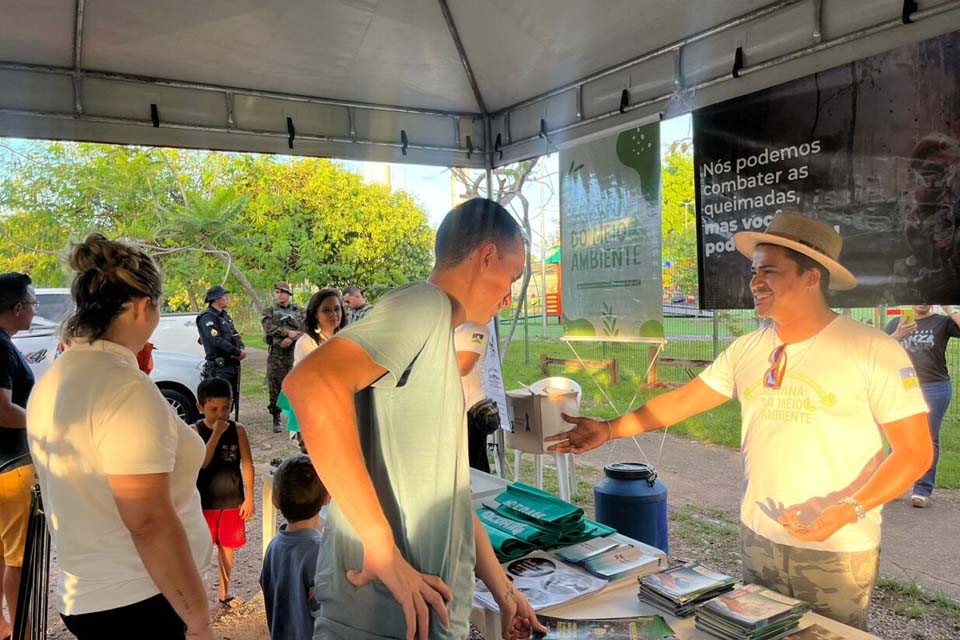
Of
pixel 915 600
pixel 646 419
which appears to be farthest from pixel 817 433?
pixel 915 600

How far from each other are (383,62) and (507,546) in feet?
9.20

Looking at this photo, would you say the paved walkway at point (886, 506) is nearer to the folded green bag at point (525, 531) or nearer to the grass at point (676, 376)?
the grass at point (676, 376)

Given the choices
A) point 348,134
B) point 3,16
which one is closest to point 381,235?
point 348,134

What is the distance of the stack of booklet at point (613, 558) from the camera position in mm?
1798

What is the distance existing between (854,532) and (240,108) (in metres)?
3.67

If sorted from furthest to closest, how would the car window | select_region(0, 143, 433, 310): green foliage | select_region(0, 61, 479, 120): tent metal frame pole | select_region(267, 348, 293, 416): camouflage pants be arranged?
select_region(0, 143, 433, 310): green foliage < select_region(267, 348, 293, 416): camouflage pants < the car window < select_region(0, 61, 479, 120): tent metal frame pole

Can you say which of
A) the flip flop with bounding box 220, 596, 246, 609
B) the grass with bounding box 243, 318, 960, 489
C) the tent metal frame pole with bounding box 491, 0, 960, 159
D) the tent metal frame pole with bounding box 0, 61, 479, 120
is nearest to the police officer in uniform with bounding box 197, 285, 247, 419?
the grass with bounding box 243, 318, 960, 489

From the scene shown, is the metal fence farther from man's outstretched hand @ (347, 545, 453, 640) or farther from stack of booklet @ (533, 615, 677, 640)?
man's outstretched hand @ (347, 545, 453, 640)

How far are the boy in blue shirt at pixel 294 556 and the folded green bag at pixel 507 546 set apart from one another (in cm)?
62

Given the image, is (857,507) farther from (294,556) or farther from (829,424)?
(294,556)

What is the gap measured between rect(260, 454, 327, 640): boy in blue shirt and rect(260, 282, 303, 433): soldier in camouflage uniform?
236 inches

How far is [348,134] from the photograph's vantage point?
3949 mm

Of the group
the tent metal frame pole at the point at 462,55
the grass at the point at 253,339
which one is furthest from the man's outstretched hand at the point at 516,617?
the grass at the point at 253,339

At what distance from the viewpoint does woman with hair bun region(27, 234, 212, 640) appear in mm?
1441
